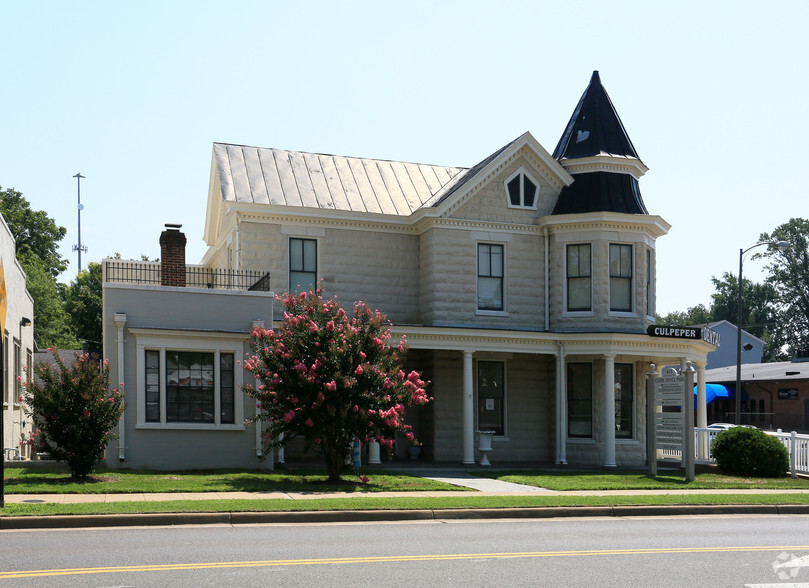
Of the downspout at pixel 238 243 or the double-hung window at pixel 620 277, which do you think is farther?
the double-hung window at pixel 620 277

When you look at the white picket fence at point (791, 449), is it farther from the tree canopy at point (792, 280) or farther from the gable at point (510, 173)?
the tree canopy at point (792, 280)

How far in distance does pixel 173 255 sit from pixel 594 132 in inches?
509

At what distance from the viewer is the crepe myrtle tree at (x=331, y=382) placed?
18.6 meters

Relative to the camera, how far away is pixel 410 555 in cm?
1053

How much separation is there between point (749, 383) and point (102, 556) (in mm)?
50791

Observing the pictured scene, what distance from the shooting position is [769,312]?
320 feet

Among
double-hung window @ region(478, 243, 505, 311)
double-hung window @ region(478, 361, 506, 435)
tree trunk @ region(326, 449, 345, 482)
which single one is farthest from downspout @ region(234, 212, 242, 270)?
tree trunk @ region(326, 449, 345, 482)

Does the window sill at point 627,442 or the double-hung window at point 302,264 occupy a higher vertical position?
the double-hung window at point 302,264

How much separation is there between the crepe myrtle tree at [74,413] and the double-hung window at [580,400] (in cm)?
1416

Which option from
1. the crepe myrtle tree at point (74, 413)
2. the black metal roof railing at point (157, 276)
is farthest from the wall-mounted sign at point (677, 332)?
the crepe myrtle tree at point (74, 413)

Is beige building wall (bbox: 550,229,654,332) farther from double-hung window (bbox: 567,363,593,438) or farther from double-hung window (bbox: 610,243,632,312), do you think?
double-hung window (bbox: 567,363,593,438)

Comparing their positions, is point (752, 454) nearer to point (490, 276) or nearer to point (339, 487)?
point (490, 276)

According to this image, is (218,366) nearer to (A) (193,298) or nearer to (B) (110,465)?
(A) (193,298)

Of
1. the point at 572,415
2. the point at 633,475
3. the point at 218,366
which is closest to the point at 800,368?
the point at 572,415
